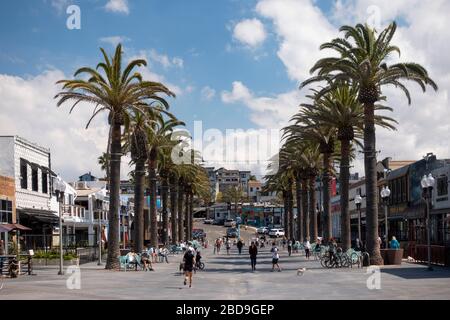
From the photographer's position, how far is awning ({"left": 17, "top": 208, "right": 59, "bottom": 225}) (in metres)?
51.7

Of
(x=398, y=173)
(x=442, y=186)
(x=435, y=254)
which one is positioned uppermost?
(x=398, y=173)

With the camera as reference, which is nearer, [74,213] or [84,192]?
[74,213]

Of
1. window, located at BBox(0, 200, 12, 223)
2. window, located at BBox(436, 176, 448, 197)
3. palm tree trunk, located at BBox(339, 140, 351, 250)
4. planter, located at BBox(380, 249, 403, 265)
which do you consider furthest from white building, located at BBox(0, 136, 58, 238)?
window, located at BBox(436, 176, 448, 197)

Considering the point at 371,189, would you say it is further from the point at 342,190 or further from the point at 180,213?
the point at 180,213

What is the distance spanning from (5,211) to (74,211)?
23570 mm

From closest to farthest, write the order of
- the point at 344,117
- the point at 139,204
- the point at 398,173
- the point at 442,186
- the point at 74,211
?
the point at 344,117
the point at 139,204
the point at 442,186
the point at 398,173
the point at 74,211

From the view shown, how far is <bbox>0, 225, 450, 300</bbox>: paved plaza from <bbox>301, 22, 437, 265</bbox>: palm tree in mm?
4724

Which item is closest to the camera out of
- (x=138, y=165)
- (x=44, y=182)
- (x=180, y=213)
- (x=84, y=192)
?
(x=138, y=165)

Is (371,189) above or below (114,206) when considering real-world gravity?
above

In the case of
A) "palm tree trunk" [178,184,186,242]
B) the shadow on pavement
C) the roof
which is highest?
the roof

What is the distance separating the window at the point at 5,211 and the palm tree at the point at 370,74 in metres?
24.0

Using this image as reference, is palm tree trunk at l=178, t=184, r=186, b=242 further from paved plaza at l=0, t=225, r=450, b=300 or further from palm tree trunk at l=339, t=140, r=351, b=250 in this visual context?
paved plaza at l=0, t=225, r=450, b=300

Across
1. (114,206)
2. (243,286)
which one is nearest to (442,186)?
(114,206)

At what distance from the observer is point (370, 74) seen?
3853cm
